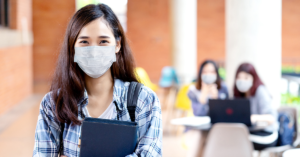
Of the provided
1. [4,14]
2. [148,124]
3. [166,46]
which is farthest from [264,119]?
[166,46]

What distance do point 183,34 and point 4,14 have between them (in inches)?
171

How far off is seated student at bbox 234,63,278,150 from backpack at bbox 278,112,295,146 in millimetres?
60

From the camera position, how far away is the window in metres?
8.12

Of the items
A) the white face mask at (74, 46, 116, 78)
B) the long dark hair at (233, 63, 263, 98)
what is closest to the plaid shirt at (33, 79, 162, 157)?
the white face mask at (74, 46, 116, 78)

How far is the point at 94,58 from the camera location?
1371 millimetres

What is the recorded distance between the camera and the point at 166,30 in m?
14.3

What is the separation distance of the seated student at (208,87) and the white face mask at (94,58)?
3035 millimetres

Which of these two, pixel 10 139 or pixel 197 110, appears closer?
pixel 197 110

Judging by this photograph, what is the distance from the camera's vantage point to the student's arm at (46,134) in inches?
52.5

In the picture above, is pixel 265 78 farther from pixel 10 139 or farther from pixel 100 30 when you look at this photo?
pixel 10 139

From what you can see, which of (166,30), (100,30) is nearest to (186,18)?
(166,30)

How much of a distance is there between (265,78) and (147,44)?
33.4 feet

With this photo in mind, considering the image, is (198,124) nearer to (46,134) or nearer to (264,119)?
(264,119)

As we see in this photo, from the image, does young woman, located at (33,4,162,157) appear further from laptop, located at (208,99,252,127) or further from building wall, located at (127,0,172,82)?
building wall, located at (127,0,172,82)
